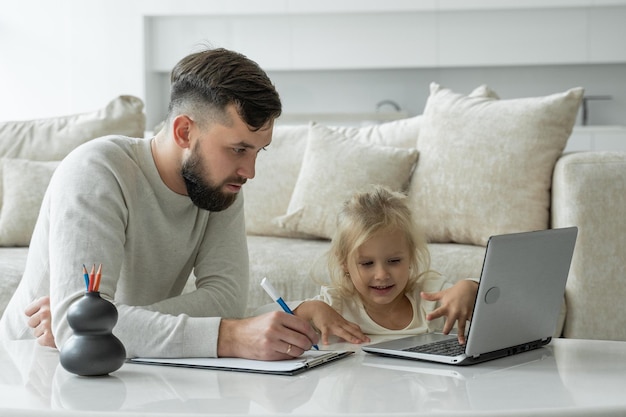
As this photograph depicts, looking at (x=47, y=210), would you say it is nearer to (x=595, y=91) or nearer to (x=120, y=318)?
(x=120, y=318)

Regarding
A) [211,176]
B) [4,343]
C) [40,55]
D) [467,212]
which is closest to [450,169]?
[467,212]

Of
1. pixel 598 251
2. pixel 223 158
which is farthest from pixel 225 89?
pixel 598 251

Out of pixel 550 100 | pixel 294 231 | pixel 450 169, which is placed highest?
pixel 550 100

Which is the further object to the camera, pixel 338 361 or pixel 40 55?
pixel 40 55

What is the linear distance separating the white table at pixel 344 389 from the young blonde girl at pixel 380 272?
0.56 metres

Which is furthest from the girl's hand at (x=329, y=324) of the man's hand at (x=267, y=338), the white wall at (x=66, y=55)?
the white wall at (x=66, y=55)

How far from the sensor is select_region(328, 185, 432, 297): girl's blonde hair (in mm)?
1945

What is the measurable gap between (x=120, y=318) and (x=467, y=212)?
173cm

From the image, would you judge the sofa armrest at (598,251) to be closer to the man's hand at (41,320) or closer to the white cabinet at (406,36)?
the man's hand at (41,320)

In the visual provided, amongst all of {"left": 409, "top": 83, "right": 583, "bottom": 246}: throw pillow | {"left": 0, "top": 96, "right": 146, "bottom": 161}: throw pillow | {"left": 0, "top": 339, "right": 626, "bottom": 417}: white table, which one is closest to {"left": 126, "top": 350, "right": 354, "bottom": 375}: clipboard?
{"left": 0, "top": 339, "right": 626, "bottom": 417}: white table

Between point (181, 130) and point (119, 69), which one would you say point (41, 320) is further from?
point (119, 69)

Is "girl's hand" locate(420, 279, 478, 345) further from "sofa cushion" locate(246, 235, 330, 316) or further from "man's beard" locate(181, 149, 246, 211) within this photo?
"sofa cushion" locate(246, 235, 330, 316)

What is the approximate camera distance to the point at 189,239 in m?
1.71

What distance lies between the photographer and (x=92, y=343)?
1.16 meters
